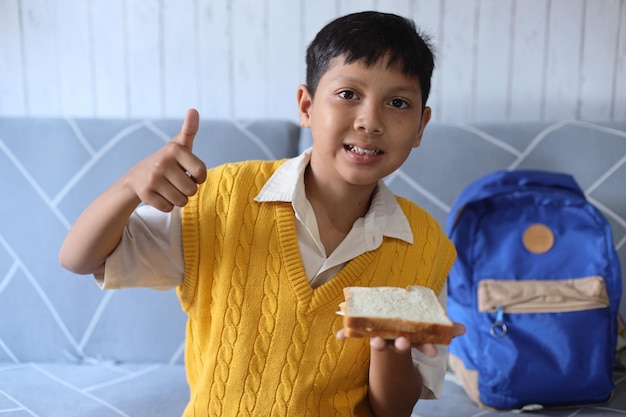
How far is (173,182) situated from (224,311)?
27 cm

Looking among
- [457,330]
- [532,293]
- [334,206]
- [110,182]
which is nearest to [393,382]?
[457,330]

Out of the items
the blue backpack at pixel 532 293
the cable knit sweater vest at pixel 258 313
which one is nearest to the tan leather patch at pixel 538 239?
the blue backpack at pixel 532 293

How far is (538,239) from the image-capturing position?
1437 mm

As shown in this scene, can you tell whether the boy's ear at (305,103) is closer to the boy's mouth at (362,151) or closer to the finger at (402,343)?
the boy's mouth at (362,151)

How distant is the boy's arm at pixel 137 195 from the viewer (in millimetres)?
842

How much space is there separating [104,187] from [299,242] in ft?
2.47

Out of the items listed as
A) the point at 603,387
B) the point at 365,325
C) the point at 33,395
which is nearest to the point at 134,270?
the point at 365,325

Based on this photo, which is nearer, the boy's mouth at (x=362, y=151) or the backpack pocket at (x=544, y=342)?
the boy's mouth at (x=362, y=151)

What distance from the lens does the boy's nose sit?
37.7 inches

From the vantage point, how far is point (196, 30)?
1824 millimetres

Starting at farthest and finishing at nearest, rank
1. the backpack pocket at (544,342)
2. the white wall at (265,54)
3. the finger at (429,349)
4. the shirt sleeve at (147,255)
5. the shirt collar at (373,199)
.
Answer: the white wall at (265,54) < the backpack pocket at (544,342) < the shirt collar at (373,199) < the shirt sleeve at (147,255) < the finger at (429,349)

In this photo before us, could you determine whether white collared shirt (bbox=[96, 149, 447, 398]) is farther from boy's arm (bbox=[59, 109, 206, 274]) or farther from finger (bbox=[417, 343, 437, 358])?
finger (bbox=[417, 343, 437, 358])

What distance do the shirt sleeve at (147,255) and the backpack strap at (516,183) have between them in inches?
29.3

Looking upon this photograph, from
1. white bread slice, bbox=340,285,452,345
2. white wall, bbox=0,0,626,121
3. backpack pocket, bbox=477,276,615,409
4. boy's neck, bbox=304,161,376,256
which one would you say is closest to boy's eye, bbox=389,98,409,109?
boy's neck, bbox=304,161,376,256
